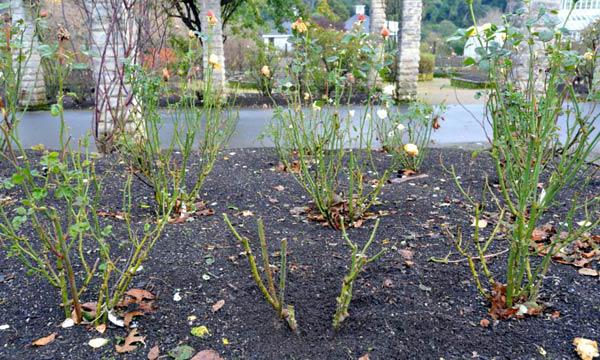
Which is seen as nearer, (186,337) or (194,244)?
(186,337)

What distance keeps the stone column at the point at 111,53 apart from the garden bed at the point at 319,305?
8.73 feet

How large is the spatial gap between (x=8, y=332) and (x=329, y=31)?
10.8 metres

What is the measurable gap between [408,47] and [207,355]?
31.0 feet

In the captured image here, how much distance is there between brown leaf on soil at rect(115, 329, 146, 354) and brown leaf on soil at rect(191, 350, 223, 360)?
233 millimetres

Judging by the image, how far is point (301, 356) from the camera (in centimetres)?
174

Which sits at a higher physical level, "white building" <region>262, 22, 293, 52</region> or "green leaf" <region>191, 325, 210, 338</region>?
"white building" <region>262, 22, 293, 52</region>

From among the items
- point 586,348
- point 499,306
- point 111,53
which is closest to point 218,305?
point 499,306

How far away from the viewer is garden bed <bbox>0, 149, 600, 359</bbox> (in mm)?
1776

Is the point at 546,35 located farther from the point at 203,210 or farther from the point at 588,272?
the point at 203,210

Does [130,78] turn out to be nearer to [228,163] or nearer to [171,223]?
[171,223]

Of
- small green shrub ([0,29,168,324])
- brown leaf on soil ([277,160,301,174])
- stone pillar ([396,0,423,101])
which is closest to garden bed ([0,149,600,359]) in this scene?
small green shrub ([0,29,168,324])

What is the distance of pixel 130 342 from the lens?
1816 millimetres

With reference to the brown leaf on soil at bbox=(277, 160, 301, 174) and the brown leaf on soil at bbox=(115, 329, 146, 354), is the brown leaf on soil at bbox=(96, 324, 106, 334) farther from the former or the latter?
the brown leaf on soil at bbox=(277, 160, 301, 174)

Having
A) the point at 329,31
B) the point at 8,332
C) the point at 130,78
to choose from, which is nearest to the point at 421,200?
the point at 130,78
